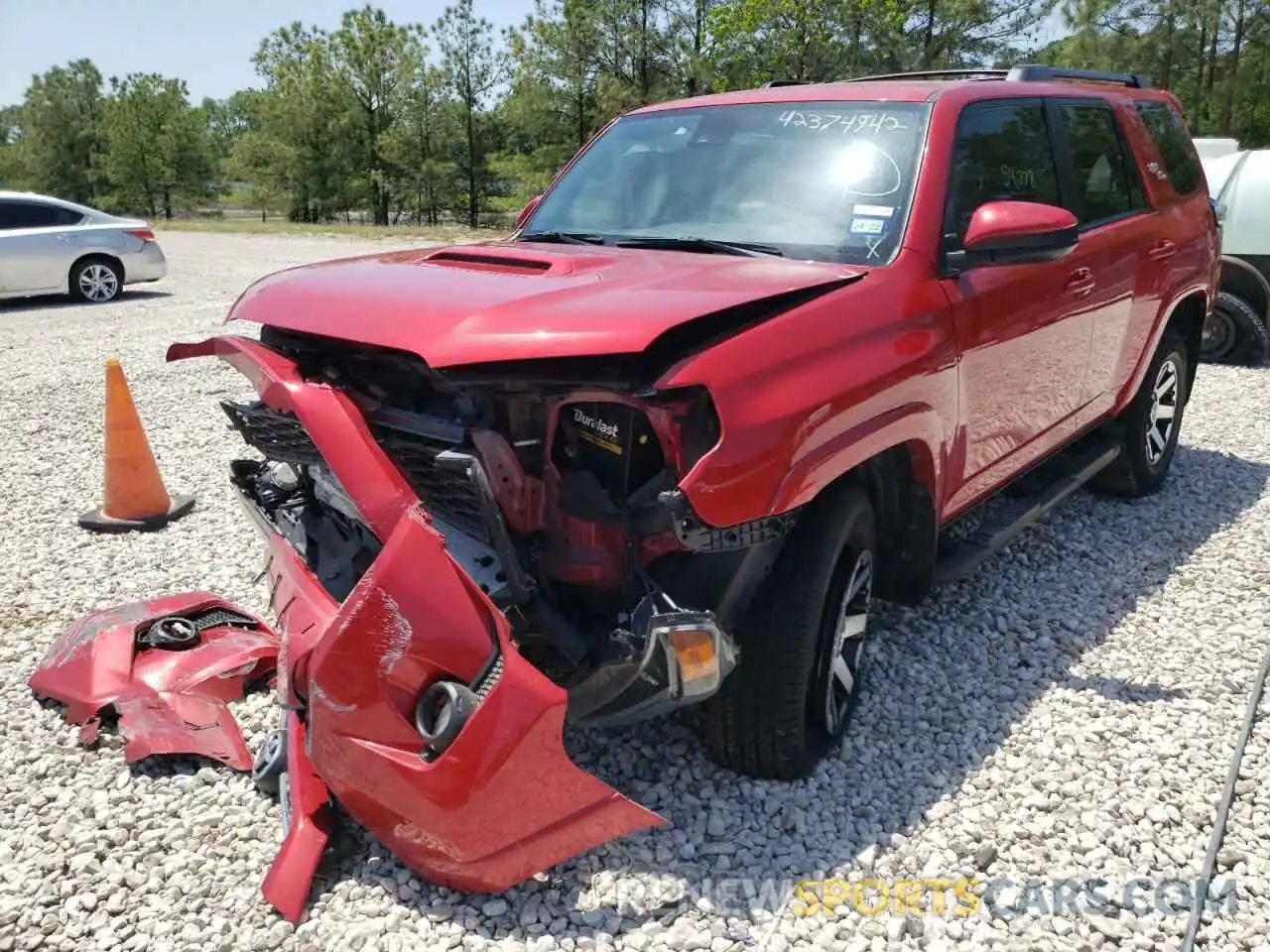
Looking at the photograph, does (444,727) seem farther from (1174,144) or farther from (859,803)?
(1174,144)

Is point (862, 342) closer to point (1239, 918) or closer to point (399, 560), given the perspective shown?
point (399, 560)

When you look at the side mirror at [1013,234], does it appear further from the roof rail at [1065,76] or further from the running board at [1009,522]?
the roof rail at [1065,76]

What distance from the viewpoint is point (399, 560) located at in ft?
7.73

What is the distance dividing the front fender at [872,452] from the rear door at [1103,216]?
1.42 metres

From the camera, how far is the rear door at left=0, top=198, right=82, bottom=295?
1334 centimetres

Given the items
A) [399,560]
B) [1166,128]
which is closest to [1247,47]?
[1166,128]

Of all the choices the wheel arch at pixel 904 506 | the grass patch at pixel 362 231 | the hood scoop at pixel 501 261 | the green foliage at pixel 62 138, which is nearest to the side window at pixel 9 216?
the grass patch at pixel 362 231

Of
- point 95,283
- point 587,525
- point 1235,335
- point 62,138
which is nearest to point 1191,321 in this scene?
point 1235,335

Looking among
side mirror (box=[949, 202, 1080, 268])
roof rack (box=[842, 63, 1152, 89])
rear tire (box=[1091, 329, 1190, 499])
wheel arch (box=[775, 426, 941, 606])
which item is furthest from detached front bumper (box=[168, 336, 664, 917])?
rear tire (box=[1091, 329, 1190, 499])

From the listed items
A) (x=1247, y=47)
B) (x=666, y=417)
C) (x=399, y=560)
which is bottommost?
(x=399, y=560)

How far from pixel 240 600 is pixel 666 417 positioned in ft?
8.91

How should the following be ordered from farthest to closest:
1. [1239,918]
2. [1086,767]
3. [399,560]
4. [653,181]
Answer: [653,181]
[1086,767]
[1239,918]
[399,560]

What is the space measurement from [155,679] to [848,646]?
229cm

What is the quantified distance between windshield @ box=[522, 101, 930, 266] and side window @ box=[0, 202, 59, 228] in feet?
39.4
